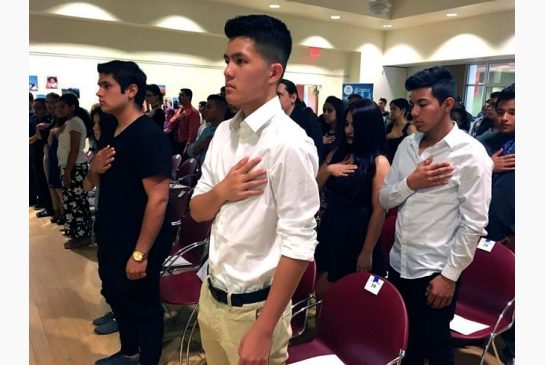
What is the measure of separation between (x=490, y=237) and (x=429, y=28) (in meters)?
7.70

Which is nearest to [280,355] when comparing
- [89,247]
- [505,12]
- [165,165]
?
[165,165]

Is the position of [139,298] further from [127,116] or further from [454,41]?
Result: [454,41]

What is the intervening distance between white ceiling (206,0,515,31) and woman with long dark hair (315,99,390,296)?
5.96m

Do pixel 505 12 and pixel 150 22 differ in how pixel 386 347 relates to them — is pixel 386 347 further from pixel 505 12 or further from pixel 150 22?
pixel 505 12

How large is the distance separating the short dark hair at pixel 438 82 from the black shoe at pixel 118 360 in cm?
198

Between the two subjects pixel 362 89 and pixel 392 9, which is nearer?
pixel 392 9

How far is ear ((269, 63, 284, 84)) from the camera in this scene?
1.15 metres

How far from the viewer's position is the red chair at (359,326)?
1559mm

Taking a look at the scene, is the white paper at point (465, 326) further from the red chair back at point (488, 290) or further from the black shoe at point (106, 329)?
the black shoe at point (106, 329)

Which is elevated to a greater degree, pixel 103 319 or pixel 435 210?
pixel 435 210

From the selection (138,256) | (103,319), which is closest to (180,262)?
(103,319)

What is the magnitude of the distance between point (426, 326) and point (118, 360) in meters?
1.62

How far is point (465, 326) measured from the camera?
6.86 feet

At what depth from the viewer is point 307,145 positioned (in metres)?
1.11
